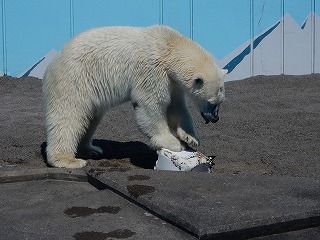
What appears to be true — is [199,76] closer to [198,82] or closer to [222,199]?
[198,82]

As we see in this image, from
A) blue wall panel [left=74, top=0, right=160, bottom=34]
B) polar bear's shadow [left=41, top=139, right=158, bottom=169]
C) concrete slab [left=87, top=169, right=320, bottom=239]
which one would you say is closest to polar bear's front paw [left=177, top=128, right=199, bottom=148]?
polar bear's shadow [left=41, top=139, right=158, bottom=169]

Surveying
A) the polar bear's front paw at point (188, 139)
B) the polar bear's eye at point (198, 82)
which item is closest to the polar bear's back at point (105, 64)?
the polar bear's eye at point (198, 82)

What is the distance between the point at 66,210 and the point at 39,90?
6939 millimetres

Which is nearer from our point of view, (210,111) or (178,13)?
(210,111)

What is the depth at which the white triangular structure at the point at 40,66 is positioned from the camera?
10.3 m

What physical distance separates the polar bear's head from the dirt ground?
59 cm

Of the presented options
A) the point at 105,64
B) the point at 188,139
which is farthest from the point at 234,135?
the point at 105,64

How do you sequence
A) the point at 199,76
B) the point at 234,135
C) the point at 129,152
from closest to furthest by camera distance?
the point at 199,76, the point at 129,152, the point at 234,135

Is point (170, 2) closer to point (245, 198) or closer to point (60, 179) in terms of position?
point (60, 179)

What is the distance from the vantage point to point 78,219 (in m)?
2.72

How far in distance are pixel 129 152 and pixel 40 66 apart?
5868 mm

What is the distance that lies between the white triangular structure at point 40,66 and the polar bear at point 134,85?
599 cm

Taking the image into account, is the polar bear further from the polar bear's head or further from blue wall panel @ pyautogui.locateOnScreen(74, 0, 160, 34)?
blue wall panel @ pyautogui.locateOnScreen(74, 0, 160, 34)

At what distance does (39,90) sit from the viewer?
31.4ft
